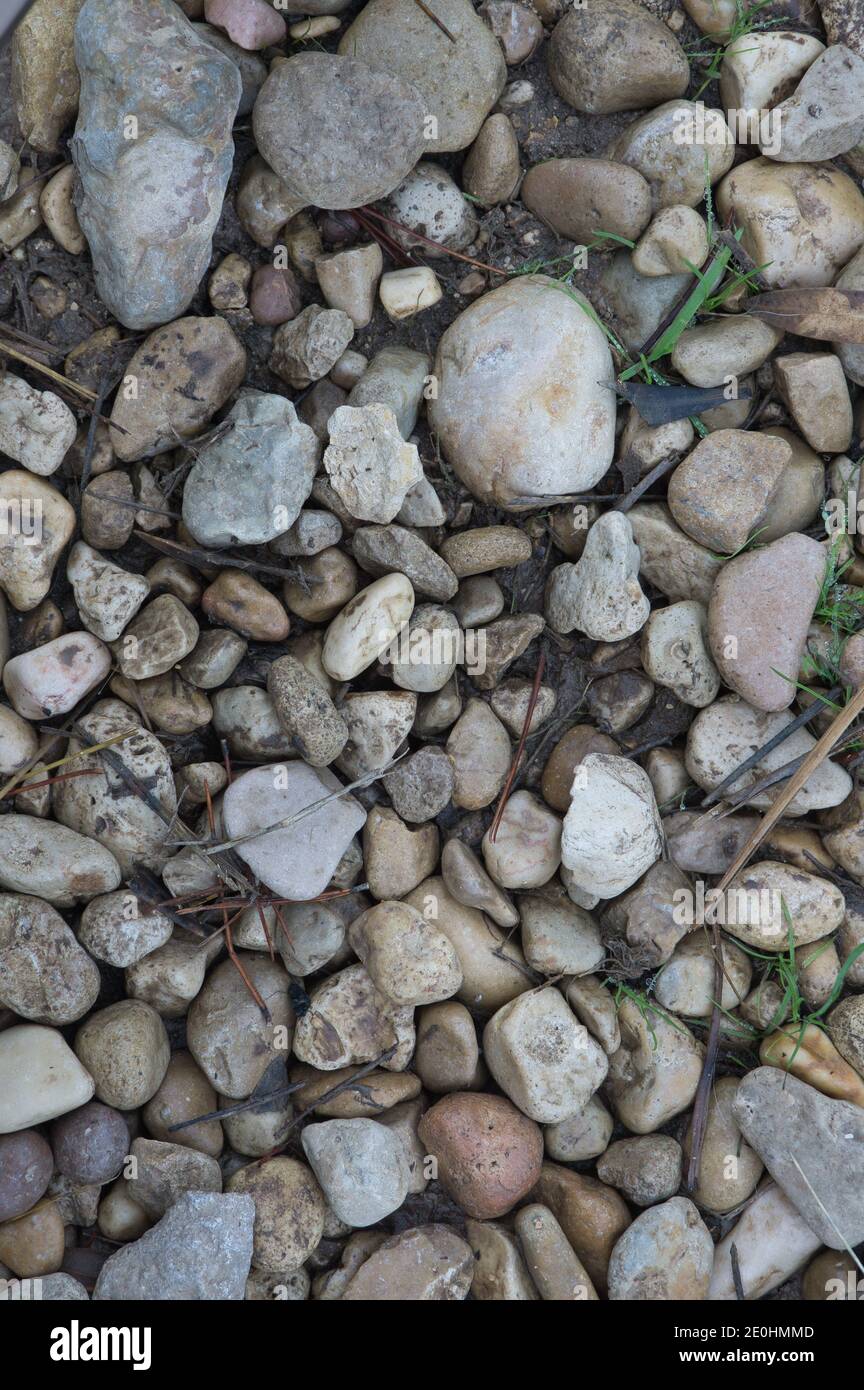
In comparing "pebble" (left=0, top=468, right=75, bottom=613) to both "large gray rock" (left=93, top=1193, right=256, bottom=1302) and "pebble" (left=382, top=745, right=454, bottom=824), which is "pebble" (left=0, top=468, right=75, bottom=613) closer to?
"pebble" (left=382, top=745, right=454, bottom=824)

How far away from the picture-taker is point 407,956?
10.9 ft

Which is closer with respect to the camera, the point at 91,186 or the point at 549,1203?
the point at 91,186

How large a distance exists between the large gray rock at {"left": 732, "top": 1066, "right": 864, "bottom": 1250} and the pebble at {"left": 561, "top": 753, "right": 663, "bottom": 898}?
0.77 m

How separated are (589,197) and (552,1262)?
3.23 meters

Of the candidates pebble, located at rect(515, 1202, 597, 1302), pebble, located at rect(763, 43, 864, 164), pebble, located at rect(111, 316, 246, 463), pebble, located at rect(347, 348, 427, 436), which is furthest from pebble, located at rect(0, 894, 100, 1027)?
pebble, located at rect(763, 43, 864, 164)

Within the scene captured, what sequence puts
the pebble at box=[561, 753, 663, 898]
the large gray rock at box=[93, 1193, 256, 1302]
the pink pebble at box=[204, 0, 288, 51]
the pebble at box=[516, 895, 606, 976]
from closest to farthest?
1. the large gray rock at box=[93, 1193, 256, 1302]
2. the pink pebble at box=[204, 0, 288, 51]
3. the pebble at box=[561, 753, 663, 898]
4. the pebble at box=[516, 895, 606, 976]

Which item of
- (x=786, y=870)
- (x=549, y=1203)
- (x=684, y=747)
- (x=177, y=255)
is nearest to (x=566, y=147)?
(x=177, y=255)

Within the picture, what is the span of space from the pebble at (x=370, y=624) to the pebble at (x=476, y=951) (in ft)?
2.52

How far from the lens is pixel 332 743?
3.24 m

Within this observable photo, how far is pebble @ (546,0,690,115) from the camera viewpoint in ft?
11.0

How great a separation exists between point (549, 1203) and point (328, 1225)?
2.23 feet

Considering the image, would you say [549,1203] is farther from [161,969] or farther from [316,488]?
[316,488]

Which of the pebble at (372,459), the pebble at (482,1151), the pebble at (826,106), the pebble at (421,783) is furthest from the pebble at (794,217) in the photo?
the pebble at (482,1151)

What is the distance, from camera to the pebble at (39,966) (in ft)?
10.2
